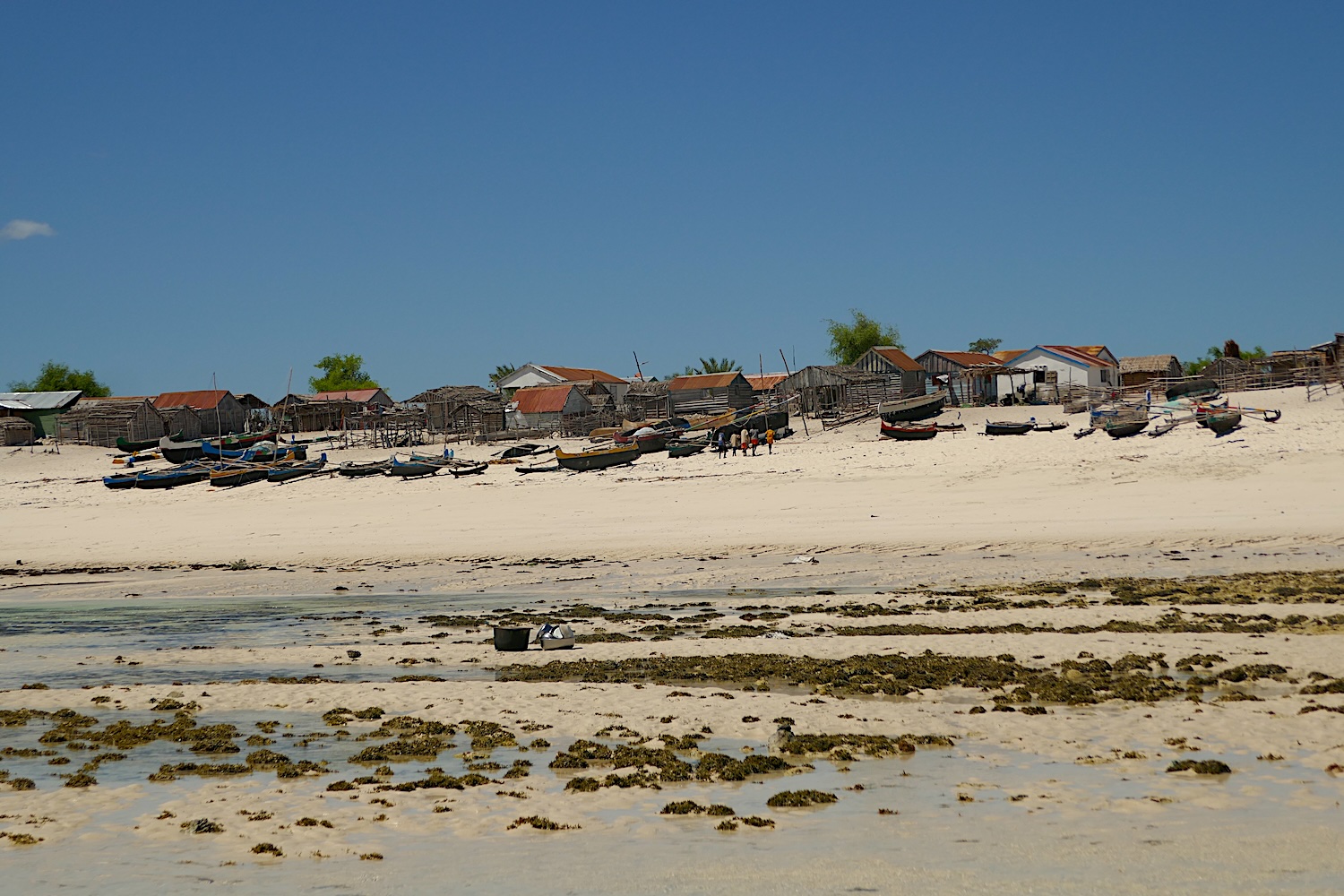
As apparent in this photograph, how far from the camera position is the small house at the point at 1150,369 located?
72312mm

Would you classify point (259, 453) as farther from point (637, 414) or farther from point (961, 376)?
point (961, 376)

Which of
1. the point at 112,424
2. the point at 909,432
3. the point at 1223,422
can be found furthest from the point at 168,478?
the point at 1223,422

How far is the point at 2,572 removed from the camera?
97.1 feet

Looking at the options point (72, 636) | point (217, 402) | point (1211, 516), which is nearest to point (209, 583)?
point (72, 636)

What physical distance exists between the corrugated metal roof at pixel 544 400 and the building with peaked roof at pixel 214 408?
2237 centimetres

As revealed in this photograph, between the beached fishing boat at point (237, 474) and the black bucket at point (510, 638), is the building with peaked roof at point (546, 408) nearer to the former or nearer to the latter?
the beached fishing boat at point (237, 474)

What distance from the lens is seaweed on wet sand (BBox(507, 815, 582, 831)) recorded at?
29.0 feet

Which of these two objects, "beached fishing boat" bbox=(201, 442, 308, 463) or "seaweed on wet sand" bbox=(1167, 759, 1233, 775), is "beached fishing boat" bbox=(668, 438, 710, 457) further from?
"seaweed on wet sand" bbox=(1167, 759, 1233, 775)

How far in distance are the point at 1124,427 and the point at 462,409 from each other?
40839mm

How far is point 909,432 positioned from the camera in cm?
4941

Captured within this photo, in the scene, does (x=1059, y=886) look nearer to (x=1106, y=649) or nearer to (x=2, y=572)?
(x=1106, y=649)

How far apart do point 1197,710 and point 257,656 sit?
1254 centimetres

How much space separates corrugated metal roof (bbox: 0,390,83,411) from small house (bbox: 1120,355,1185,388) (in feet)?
231

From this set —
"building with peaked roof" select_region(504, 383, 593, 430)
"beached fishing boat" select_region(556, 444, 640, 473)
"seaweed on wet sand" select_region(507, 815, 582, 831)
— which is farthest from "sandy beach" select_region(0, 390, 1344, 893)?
"building with peaked roof" select_region(504, 383, 593, 430)
